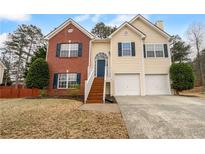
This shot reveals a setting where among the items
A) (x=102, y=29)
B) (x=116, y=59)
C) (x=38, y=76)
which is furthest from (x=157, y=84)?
(x=102, y=29)

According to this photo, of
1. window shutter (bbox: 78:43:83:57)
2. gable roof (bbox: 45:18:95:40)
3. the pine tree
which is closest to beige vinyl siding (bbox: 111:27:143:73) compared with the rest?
window shutter (bbox: 78:43:83:57)

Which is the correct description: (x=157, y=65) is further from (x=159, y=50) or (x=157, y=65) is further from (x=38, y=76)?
(x=38, y=76)

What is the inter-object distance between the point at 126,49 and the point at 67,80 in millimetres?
5804

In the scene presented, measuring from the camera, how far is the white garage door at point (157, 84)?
1328cm

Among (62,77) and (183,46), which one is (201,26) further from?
(62,77)

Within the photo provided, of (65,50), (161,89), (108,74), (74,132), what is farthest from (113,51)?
(74,132)

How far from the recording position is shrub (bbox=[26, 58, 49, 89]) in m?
12.6

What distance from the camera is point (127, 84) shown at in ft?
43.2

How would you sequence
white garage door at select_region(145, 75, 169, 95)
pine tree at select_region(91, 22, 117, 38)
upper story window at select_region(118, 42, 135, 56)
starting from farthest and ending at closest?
pine tree at select_region(91, 22, 117, 38)
upper story window at select_region(118, 42, 135, 56)
white garage door at select_region(145, 75, 169, 95)

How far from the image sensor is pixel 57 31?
1422cm

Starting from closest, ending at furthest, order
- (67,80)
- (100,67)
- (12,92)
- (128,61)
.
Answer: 1. (128,61)
2. (67,80)
3. (100,67)
4. (12,92)

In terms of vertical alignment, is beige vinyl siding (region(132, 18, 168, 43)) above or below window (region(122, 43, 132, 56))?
above

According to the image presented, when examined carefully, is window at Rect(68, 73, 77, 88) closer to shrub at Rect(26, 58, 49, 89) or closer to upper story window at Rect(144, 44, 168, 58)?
shrub at Rect(26, 58, 49, 89)

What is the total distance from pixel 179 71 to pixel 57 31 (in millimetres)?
11199
